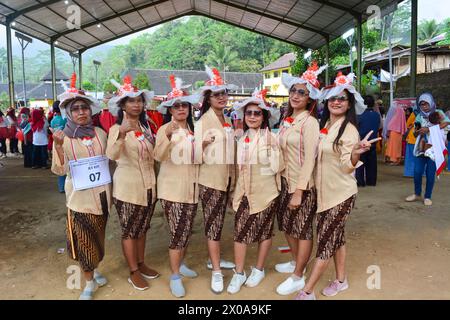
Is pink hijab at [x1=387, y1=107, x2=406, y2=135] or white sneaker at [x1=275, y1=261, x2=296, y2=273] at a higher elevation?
pink hijab at [x1=387, y1=107, x2=406, y2=135]

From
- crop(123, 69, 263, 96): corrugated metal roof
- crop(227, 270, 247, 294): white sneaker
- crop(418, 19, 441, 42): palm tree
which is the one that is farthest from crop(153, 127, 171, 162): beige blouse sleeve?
crop(418, 19, 441, 42): palm tree

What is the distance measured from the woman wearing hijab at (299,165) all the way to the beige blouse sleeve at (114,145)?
3.83ft

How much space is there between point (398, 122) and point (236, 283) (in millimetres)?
6889

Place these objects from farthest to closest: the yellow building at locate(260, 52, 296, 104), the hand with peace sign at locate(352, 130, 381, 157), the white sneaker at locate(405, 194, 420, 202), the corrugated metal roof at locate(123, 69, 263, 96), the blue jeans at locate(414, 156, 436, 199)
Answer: the corrugated metal roof at locate(123, 69, 263, 96), the yellow building at locate(260, 52, 296, 104), the white sneaker at locate(405, 194, 420, 202), the blue jeans at locate(414, 156, 436, 199), the hand with peace sign at locate(352, 130, 381, 157)

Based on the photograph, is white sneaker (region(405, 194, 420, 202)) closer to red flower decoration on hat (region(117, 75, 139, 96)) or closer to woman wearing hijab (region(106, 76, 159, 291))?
woman wearing hijab (region(106, 76, 159, 291))

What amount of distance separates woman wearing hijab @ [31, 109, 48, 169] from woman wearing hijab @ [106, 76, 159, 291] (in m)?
6.45

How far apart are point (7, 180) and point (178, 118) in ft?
20.2

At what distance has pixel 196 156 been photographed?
110 inches

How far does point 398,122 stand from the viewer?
8398 millimetres

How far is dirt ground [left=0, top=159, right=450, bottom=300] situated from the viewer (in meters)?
2.89

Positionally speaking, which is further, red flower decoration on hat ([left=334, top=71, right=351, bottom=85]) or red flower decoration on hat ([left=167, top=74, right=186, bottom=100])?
red flower decoration on hat ([left=167, top=74, right=186, bottom=100])

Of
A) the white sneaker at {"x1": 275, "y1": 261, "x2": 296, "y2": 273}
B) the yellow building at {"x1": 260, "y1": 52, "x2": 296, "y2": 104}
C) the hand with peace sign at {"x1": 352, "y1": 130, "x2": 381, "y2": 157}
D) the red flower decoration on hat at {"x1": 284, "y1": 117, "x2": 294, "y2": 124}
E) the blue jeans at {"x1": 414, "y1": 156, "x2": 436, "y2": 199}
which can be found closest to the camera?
the hand with peace sign at {"x1": 352, "y1": 130, "x2": 381, "y2": 157}

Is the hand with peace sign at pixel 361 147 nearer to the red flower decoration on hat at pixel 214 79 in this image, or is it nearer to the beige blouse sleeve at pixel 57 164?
the red flower decoration on hat at pixel 214 79

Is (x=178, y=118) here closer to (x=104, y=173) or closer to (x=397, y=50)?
(x=104, y=173)
